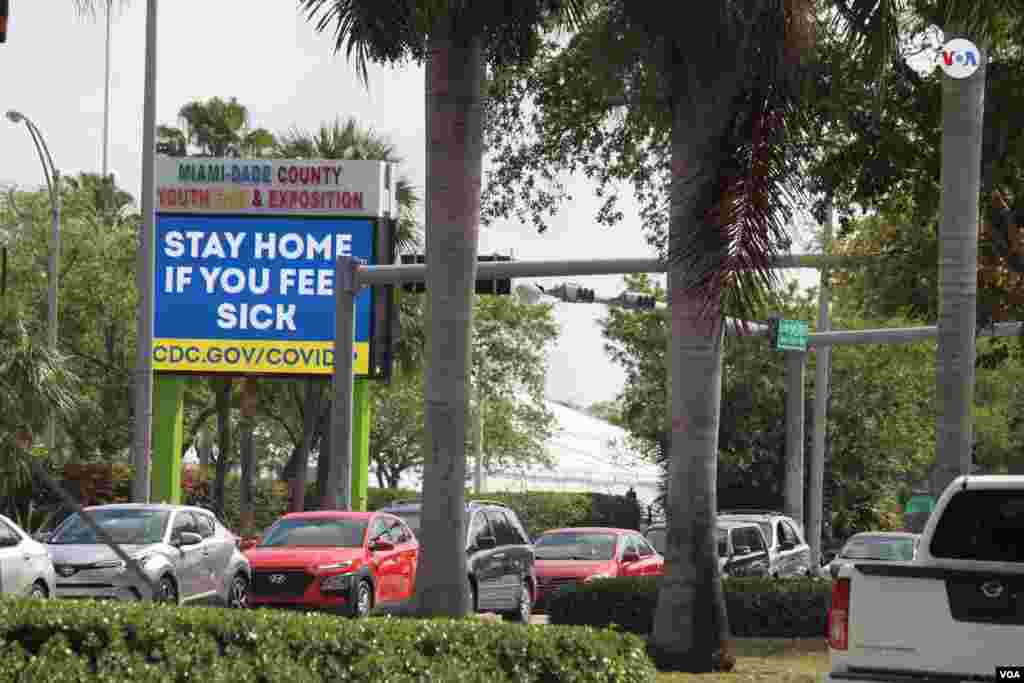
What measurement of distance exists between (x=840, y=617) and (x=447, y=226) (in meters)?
7.26

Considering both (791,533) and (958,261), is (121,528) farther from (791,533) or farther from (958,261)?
(791,533)

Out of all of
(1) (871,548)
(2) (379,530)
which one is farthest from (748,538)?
(2) (379,530)

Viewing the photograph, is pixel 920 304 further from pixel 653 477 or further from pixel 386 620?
pixel 653 477

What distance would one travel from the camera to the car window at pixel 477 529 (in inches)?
1029

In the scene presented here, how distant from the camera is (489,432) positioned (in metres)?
75.4

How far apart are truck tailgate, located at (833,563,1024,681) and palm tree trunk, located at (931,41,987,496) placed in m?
7.82

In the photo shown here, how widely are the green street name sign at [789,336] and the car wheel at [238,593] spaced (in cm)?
1406

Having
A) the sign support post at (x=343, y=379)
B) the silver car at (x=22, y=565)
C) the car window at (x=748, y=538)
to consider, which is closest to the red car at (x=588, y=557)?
the car window at (x=748, y=538)

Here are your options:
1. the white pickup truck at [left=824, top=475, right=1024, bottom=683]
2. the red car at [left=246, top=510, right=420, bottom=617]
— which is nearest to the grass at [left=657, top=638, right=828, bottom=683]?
the red car at [left=246, top=510, right=420, bottom=617]

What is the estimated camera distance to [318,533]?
2561cm

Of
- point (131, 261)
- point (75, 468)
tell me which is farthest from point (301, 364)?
point (131, 261)

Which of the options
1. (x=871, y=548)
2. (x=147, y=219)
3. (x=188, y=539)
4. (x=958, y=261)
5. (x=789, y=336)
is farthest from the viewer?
(x=789, y=336)

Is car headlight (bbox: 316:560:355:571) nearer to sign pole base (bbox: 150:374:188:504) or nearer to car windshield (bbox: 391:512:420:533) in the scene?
car windshield (bbox: 391:512:420:533)

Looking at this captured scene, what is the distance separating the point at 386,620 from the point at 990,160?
11.5 metres
